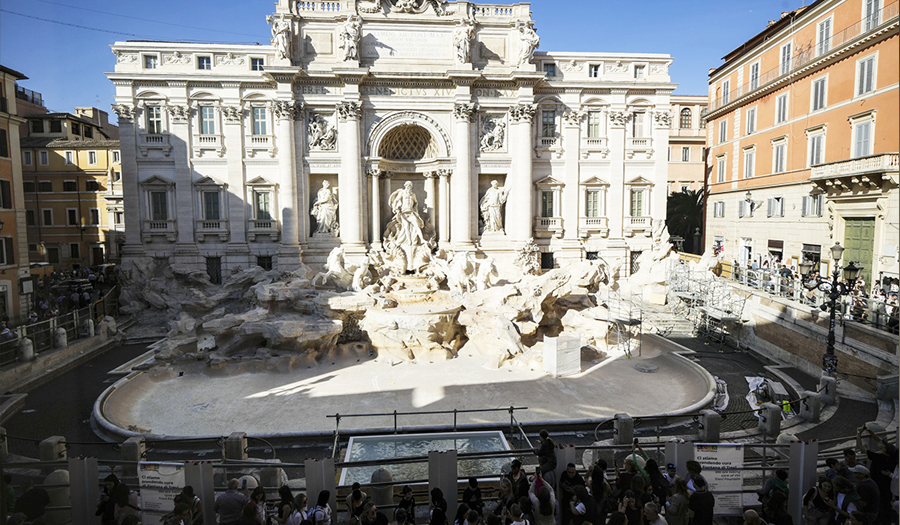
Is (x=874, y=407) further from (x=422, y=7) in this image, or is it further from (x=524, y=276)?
(x=422, y=7)

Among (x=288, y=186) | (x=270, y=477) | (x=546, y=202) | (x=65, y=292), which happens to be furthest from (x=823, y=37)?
(x=65, y=292)

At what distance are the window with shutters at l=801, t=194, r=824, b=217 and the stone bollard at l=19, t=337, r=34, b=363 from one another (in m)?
30.7

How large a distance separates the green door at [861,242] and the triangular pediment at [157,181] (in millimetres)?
31522

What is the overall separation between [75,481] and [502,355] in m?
13.2

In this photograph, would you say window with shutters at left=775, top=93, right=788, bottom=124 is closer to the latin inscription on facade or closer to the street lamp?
the street lamp

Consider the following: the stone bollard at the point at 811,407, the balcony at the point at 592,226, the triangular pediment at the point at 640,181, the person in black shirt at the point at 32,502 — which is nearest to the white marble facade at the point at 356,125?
the balcony at the point at 592,226

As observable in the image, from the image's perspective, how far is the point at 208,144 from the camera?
26.8 metres

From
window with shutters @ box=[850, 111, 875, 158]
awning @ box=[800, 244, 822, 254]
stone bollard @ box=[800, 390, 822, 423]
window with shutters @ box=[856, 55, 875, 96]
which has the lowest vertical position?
stone bollard @ box=[800, 390, 822, 423]

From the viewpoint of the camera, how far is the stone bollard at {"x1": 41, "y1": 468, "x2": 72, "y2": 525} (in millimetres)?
7730

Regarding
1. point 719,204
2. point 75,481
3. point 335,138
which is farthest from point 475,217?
point 75,481

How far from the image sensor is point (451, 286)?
23.2m

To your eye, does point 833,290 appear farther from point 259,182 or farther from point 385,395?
point 259,182

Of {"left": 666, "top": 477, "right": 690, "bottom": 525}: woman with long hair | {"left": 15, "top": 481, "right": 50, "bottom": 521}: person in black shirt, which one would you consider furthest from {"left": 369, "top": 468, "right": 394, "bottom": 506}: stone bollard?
{"left": 15, "top": 481, "right": 50, "bottom": 521}: person in black shirt

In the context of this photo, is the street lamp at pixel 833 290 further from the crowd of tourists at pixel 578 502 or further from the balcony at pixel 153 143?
the balcony at pixel 153 143
